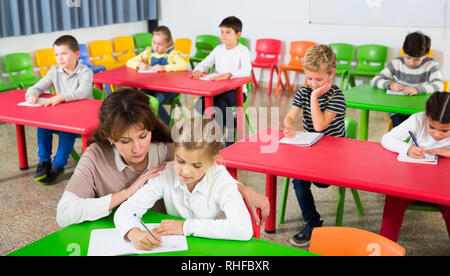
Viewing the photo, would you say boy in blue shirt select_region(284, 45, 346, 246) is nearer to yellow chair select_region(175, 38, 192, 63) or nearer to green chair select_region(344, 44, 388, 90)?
green chair select_region(344, 44, 388, 90)

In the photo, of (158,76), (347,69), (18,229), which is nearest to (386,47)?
(347,69)

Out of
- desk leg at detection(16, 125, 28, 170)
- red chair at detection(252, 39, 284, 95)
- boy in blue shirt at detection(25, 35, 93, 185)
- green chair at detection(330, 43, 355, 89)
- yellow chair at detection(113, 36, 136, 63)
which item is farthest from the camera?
yellow chair at detection(113, 36, 136, 63)

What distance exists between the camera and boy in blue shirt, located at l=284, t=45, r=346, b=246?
275 centimetres

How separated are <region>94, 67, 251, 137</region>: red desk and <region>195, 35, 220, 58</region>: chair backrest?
2737mm

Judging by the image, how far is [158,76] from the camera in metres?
4.59

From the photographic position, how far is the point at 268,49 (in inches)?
277

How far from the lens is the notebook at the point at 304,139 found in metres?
2.68

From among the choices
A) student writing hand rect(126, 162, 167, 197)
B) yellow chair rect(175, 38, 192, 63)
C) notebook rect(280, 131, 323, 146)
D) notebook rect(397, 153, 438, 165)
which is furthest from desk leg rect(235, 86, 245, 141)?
yellow chair rect(175, 38, 192, 63)

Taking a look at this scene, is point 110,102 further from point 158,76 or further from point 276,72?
point 276,72

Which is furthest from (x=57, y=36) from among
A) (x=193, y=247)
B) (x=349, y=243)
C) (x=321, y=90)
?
(x=349, y=243)

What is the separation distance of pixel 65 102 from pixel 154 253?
2.29 meters

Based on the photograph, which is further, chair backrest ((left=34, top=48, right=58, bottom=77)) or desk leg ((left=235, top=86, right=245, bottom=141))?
chair backrest ((left=34, top=48, right=58, bottom=77))

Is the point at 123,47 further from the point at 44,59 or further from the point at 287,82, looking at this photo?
the point at 287,82

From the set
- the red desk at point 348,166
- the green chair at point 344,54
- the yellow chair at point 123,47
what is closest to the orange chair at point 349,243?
the red desk at point 348,166
